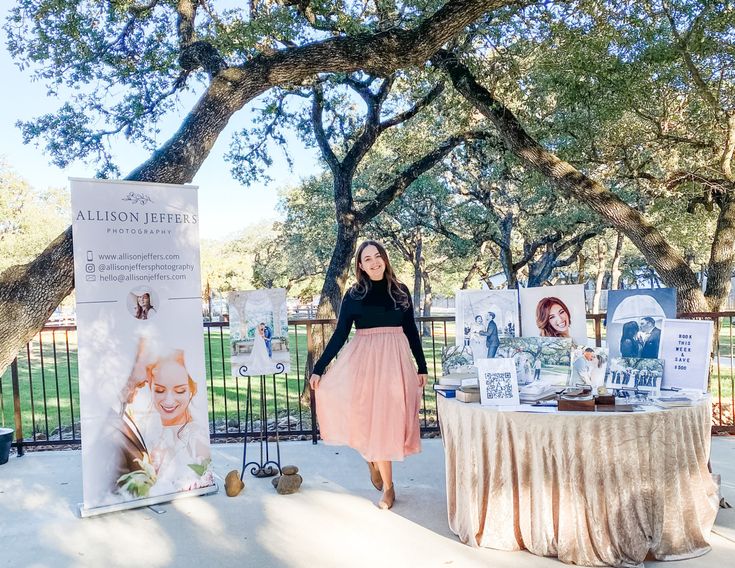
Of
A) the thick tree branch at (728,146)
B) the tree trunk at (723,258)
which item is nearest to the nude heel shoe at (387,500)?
the tree trunk at (723,258)

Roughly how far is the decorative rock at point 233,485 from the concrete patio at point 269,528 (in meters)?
0.06

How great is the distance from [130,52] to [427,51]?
4.95 metres

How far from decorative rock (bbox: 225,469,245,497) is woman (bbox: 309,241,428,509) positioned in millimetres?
931

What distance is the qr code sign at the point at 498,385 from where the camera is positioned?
339 centimetres

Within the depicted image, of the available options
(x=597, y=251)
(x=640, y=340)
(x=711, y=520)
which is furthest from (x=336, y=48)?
(x=597, y=251)

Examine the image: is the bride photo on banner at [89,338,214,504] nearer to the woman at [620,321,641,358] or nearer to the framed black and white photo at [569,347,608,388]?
the framed black and white photo at [569,347,608,388]

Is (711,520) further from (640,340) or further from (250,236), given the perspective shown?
(250,236)

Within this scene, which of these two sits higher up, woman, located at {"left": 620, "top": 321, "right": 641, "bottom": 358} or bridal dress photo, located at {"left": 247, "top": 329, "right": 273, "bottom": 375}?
woman, located at {"left": 620, "top": 321, "right": 641, "bottom": 358}

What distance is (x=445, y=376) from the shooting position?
3912 mm

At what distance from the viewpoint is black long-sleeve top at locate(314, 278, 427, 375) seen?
4.10 metres

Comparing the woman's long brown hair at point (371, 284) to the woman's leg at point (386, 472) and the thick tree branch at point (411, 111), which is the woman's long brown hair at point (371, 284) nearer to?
the woman's leg at point (386, 472)

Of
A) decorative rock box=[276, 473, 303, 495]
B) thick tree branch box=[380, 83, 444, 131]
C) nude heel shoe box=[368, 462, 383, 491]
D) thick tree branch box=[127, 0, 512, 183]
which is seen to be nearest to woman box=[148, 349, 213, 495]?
decorative rock box=[276, 473, 303, 495]

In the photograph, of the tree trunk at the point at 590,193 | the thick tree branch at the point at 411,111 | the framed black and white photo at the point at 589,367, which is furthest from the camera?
the thick tree branch at the point at 411,111

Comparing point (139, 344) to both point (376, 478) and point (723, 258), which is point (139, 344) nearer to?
point (376, 478)
